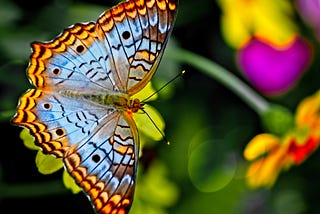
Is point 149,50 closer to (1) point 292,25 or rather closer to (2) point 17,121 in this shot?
(2) point 17,121

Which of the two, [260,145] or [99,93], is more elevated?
[99,93]

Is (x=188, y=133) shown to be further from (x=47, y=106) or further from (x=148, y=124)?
(x=47, y=106)

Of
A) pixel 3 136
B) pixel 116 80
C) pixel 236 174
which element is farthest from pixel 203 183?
pixel 116 80

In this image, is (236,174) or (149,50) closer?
(149,50)

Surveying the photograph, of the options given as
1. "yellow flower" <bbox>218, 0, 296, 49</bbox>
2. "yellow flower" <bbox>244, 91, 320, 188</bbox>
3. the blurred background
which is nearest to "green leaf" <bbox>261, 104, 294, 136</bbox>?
"yellow flower" <bbox>244, 91, 320, 188</bbox>

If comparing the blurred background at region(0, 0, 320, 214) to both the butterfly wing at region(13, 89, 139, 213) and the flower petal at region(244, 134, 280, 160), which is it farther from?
the butterfly wing at region(13, 89, 139, 213)

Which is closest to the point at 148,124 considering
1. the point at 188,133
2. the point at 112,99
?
the point at 112,99
